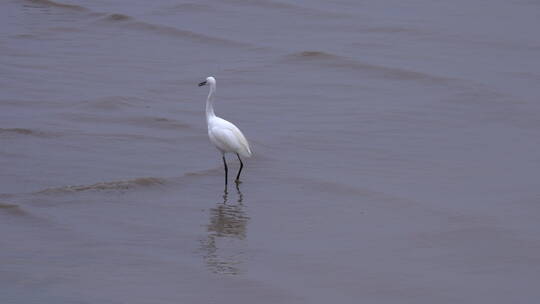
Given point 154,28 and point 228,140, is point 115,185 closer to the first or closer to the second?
point 228,140

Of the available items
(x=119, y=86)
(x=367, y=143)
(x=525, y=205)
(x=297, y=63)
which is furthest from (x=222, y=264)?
(x=297, y=63)

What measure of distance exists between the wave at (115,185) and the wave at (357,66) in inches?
241

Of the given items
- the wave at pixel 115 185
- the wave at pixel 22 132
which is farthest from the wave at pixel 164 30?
the wave at pixel 115 185

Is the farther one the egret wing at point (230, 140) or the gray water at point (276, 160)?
the egret wing at point (230, 140)

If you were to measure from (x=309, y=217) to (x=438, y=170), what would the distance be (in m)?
2.18

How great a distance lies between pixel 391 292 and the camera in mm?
7668

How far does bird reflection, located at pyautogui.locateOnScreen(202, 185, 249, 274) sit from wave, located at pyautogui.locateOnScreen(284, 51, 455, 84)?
6.03 m

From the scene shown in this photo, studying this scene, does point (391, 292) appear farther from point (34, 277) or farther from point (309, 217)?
point (34, 277)

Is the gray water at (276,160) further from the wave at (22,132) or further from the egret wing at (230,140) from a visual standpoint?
the egret wing at (230,140)

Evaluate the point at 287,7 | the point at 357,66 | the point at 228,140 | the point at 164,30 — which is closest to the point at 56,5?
the point at 164,30

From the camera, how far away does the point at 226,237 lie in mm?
8836

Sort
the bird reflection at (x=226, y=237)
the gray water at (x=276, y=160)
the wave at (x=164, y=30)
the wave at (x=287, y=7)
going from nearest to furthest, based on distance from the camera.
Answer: the gray water at (x=276, y=160), the bird reflection at (x=226, y=237), the wave at (x=164, y=30), the wave at (x=287, y=7)

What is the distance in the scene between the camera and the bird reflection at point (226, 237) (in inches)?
322

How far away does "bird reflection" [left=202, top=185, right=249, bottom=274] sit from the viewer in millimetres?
8188
